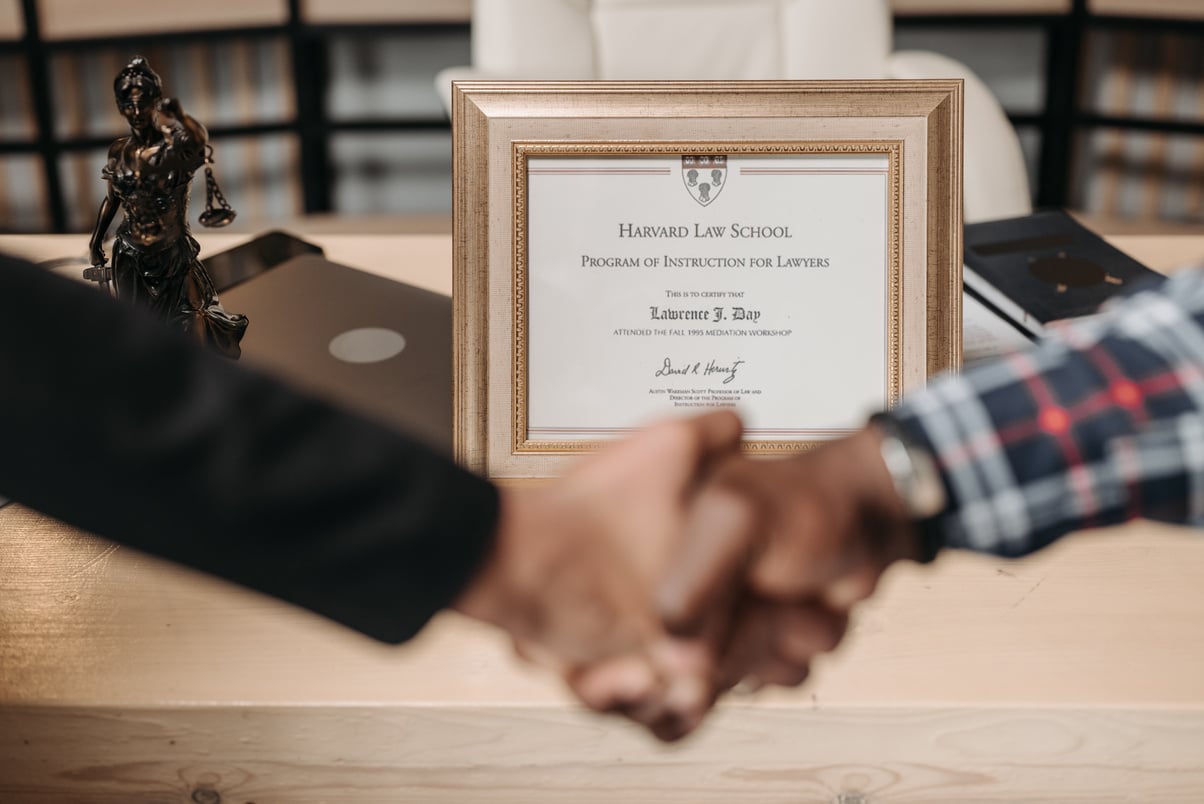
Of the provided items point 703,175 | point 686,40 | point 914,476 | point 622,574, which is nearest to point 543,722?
point 622,574

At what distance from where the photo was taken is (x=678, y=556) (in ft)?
1.79

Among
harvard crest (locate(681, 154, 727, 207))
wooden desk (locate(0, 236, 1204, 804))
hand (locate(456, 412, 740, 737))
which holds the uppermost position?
harvard crest (locate(681, 154, 727, 207))

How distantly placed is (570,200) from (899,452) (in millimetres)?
344

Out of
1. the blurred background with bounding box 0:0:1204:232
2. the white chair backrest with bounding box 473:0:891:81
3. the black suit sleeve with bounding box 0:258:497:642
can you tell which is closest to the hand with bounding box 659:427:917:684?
the black suit sleeve with bounding box 0:258:497:642

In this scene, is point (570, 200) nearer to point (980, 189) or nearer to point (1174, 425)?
point (1174, 425)

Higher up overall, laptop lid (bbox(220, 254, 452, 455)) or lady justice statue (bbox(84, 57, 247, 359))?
lady justice statue (bbox(84, 57, 247, 359))

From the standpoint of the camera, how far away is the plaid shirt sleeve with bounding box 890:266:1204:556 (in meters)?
0.59

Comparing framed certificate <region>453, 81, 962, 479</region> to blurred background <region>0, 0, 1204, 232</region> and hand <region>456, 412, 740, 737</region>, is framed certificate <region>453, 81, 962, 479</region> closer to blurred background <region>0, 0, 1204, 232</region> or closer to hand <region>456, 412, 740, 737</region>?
hand <region>456, 412, 740, 737</region>

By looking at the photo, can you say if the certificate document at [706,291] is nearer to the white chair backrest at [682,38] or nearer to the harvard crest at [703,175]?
the harvard crest at [703,175]

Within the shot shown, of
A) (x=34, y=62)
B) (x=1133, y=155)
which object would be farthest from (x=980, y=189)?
(x=34, y=62)

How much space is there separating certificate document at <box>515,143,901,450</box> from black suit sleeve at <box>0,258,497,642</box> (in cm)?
33

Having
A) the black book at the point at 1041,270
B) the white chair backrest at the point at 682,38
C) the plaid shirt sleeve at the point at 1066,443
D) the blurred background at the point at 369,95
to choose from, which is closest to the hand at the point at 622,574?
the plaid shirt sleeve at the point at 1066,443

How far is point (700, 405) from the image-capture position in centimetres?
82

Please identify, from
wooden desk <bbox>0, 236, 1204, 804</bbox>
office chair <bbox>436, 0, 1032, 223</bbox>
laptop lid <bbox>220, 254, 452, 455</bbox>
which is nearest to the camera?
wooden desk <bbox>0, 236, 1204, 804</bbox>
